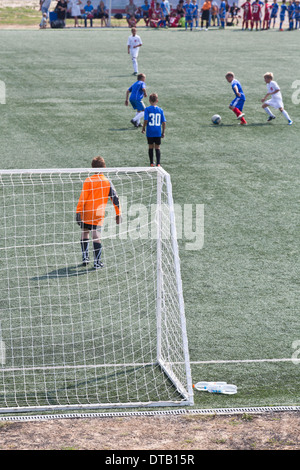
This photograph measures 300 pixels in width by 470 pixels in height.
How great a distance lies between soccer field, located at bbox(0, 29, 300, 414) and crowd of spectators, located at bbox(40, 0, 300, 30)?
31.2 feet

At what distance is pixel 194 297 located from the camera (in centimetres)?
911

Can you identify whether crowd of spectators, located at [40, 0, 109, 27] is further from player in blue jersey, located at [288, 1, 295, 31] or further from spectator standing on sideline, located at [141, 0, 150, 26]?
player in blue jersey, located at [288, 1, 295, 31]

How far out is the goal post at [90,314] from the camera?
7004mm

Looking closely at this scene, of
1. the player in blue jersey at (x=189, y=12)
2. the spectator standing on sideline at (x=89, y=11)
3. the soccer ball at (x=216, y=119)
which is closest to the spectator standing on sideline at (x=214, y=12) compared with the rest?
the player in blue jersey at (x=189, y=12)

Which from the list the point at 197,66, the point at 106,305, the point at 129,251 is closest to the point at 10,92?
the point at 197,66

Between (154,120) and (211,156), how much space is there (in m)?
2.22

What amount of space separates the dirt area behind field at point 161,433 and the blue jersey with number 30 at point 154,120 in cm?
857

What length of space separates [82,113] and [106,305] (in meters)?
11.7

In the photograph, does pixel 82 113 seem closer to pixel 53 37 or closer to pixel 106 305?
pixel 106 305

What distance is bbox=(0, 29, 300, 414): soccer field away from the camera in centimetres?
793

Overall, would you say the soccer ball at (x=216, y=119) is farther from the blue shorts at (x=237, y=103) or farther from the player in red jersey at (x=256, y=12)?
the player in red jersey at (x=256, y=12)

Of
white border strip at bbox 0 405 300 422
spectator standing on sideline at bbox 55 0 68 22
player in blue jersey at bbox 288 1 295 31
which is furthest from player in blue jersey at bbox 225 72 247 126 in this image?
player in blue jersey at bbox 288 1 295 31

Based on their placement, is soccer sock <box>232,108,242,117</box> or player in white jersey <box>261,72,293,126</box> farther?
soccer sock <box>232,108,242,117</box>

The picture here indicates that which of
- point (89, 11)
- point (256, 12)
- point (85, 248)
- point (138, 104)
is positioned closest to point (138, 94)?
point (138, 104)
